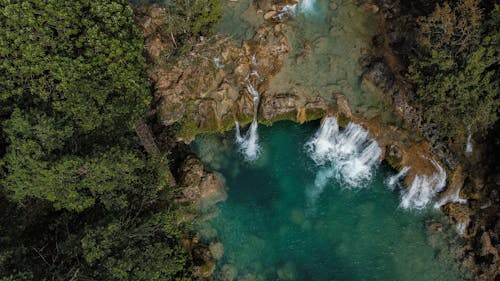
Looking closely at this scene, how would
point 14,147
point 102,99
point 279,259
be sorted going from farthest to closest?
point 279,259
point 102,99
point 14,147

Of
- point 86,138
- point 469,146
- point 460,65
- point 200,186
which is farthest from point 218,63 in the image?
point 469,146

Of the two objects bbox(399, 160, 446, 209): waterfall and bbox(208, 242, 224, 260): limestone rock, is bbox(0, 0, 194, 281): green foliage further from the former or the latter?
bbox(399, 160, 446, 209): waterfall

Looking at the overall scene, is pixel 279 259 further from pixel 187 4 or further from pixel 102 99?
pixel 187 4

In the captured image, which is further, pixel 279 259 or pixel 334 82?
pixel 334 82

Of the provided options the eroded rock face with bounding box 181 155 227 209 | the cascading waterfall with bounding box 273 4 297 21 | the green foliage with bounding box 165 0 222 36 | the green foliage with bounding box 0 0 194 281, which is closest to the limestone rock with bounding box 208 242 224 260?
the eroded rock face with bounding box 181 155 227 209

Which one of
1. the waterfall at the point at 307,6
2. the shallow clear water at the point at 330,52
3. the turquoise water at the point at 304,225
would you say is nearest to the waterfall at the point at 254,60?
the shallow clear water at the point at 330,52

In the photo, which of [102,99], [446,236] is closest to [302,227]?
[446,236]

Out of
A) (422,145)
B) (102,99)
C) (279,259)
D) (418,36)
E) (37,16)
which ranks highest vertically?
(37,16)
